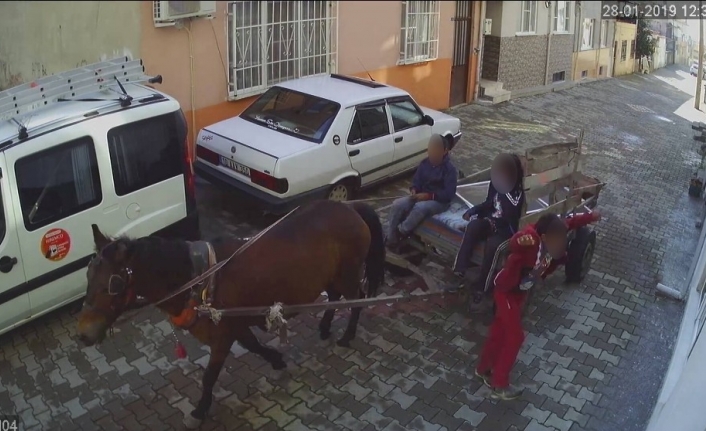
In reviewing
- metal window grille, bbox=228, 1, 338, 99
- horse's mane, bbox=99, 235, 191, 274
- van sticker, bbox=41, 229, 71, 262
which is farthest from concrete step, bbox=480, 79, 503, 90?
horse's mane, bbox=99, 235, 191, 274

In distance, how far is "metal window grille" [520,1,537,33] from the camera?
17453mm

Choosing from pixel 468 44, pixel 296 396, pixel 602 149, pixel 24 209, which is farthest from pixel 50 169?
pixel 468 44

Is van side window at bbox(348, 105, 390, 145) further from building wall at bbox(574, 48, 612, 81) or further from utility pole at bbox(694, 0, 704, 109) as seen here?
building wall at bbox(574, 48, 612, 81)

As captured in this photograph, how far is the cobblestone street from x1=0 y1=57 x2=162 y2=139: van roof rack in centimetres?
187

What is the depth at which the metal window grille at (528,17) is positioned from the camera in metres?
17.5

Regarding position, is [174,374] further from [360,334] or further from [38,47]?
[38,47]

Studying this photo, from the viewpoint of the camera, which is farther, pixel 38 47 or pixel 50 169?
pixel 38 47

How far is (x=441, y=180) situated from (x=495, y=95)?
10.3 metres

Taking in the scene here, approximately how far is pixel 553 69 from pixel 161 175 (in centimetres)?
1580

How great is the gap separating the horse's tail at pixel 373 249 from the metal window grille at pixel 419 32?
709 cm

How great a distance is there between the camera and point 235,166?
748cm

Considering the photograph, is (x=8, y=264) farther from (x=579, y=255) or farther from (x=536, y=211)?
(x=579, y=255)

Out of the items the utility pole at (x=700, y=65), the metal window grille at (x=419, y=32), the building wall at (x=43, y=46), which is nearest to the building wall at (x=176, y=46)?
the building wall at (x=43, y=46)

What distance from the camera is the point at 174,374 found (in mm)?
5156
